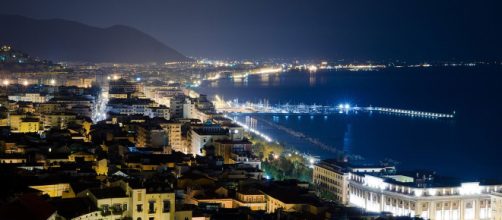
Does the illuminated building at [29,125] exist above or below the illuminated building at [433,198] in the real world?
above

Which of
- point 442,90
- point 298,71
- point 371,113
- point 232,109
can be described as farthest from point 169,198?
point 298,71

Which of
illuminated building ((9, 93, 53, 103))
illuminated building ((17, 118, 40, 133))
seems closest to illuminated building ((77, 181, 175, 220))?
illuminated building ((17, 118, 40, 133))

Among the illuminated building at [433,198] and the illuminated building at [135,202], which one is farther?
the illuminated building at [433,198]

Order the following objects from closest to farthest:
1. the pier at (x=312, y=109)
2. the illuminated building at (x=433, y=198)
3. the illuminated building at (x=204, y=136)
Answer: the illuminated building at (x=433, y=198)
the illuminated building at (x=204, y=136)
the pier at (x=312, y=109)

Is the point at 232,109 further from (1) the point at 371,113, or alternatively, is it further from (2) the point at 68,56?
(2) the point at 68,56

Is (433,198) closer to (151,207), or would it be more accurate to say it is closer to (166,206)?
(166,206)

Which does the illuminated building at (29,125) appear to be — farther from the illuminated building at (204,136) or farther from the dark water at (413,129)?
the dark water at (413,129)

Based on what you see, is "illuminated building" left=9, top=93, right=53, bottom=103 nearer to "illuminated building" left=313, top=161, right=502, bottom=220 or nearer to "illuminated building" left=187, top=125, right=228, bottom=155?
"illuminated building" left=187, top=125, right=228, bottom=155

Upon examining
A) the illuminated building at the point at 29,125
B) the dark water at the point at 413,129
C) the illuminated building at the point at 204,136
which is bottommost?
the dark water at the point at 413,129


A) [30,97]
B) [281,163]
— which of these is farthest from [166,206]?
[30,97]

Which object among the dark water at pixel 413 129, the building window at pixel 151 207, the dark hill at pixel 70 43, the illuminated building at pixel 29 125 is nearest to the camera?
the building window at pixel 151 207

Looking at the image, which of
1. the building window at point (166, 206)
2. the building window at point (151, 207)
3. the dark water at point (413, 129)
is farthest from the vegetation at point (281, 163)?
the building window at point (151, 207)
